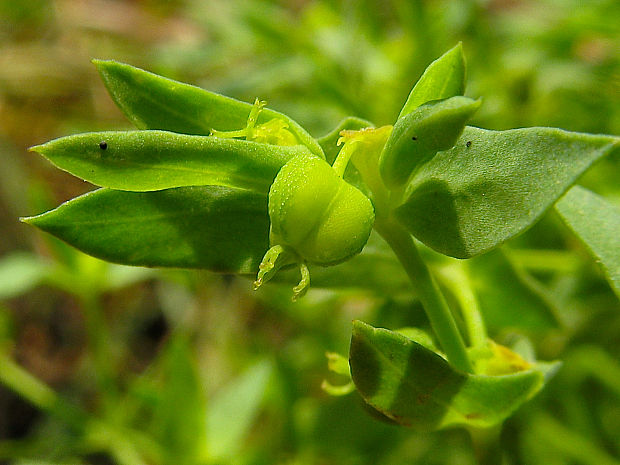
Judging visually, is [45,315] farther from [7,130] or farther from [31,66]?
[31,66]

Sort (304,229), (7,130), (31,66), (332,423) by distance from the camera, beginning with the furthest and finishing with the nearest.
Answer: (31,66)
(7,130)
(332,423)
(304,229)

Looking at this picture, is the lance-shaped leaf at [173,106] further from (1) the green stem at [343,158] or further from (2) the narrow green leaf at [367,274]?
(2) the narrow green leaf at [367,274]

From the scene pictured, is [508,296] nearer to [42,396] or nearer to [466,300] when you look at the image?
[466,300]

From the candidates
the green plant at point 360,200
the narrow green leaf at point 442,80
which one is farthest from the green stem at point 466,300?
the narrow green leaf at point 442,80

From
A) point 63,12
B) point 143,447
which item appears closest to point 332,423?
point 143,447

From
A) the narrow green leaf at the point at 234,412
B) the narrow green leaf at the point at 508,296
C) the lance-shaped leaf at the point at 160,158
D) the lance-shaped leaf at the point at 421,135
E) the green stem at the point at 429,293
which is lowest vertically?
the narrow green leaf at the point at 234,412

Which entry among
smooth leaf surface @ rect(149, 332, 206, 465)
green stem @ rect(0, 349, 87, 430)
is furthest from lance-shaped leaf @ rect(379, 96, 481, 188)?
green stem @ rect(0, 349, 87, 430)

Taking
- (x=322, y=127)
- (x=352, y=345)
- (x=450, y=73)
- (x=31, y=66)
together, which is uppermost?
(x=450, y=73)
